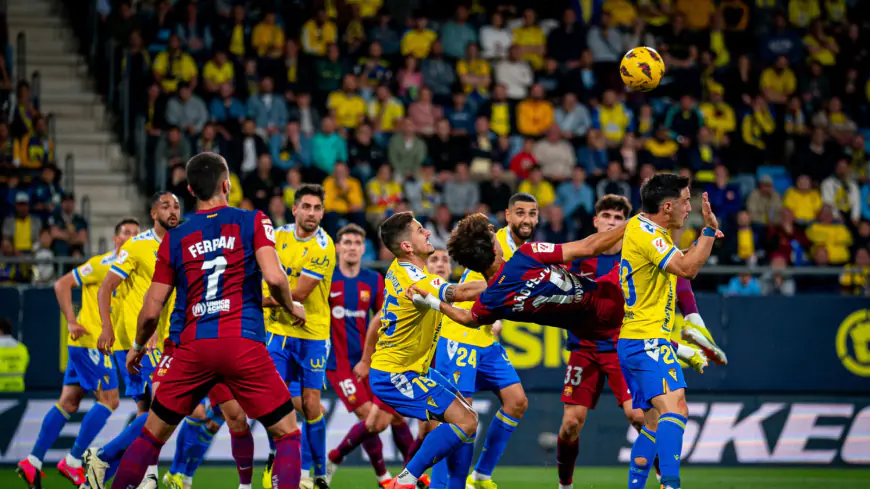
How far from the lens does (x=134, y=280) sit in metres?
10.7

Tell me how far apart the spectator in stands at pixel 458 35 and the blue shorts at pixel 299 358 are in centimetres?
1163

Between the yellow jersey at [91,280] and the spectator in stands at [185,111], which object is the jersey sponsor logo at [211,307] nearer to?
the yellow jersey at [91,280]

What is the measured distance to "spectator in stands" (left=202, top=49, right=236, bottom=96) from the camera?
1962cm

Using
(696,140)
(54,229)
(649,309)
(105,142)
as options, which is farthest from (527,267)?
(105,142)

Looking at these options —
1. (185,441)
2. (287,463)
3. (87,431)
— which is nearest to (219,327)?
(287,463)

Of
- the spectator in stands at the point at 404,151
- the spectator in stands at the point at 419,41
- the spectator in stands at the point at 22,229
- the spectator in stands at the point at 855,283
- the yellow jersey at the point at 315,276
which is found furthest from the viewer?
the spectator in stands at the point at 419,41

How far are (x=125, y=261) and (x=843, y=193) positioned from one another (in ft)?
43.4

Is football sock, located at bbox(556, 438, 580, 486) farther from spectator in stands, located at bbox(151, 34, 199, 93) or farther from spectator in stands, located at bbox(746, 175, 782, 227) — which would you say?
spectator in stands, located at bbox(151, 34, 199, 93)

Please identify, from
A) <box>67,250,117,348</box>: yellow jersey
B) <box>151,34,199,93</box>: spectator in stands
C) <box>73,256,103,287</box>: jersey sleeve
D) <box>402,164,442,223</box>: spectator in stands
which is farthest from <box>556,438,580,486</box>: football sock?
<box>151,34,199,93</box>: spectator in stands

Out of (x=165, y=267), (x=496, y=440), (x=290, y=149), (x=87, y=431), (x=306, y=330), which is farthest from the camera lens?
(x=290, y=149)

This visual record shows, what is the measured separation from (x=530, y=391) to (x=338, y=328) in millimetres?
3172

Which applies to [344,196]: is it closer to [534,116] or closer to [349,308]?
[534,116]

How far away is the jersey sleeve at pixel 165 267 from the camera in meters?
7.45

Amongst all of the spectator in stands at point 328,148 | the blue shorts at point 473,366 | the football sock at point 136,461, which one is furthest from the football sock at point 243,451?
the spectator in stands at point 328,148
